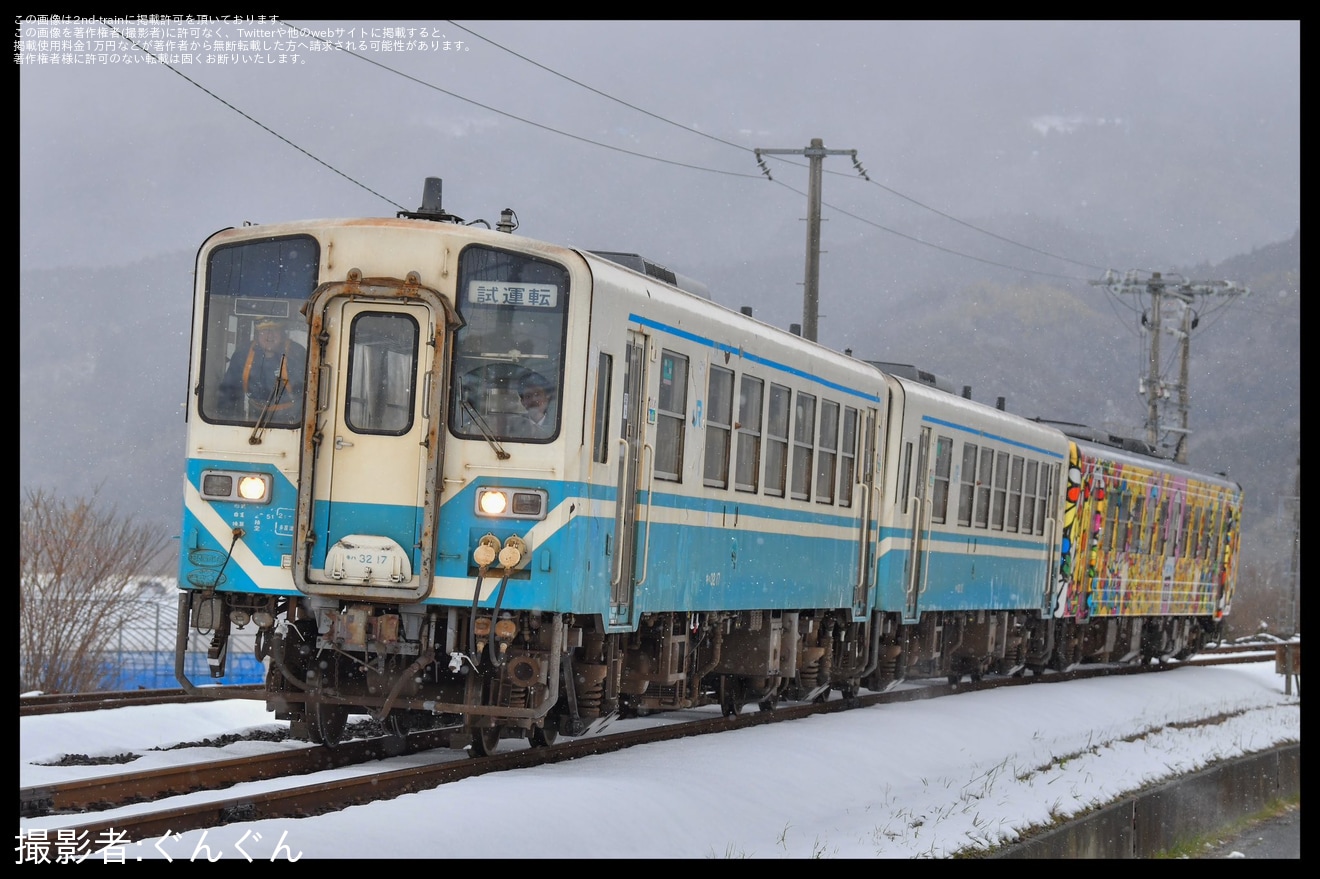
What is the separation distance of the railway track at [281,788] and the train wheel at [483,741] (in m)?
0.12

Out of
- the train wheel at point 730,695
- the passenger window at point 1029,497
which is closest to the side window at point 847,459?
the train wheel at point 730,695

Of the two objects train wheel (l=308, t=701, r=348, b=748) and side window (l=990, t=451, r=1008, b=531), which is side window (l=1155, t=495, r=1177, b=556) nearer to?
side window (l=990, t=451, r=1008, b=531)

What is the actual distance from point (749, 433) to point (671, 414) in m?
1.45

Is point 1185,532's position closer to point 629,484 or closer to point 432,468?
point 629,484

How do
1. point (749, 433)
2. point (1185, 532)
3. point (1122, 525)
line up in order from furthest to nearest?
point (1185, 532)
point (1122, 525)
point (749, 433)

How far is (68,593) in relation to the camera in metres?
24.0

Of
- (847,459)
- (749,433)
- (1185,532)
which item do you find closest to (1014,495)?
(847,459)

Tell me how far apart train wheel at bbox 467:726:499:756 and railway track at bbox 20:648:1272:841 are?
0.12 m

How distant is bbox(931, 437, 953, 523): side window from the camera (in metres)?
17.6

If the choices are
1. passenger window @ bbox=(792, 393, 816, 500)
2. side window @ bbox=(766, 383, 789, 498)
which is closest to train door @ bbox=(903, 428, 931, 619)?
passenger window @ bbox=(792, 393, 816, 500)

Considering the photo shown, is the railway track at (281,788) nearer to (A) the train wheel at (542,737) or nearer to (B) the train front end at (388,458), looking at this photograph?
(A) the train wheel at (542,737)

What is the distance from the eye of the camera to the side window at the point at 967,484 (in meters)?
18.5
